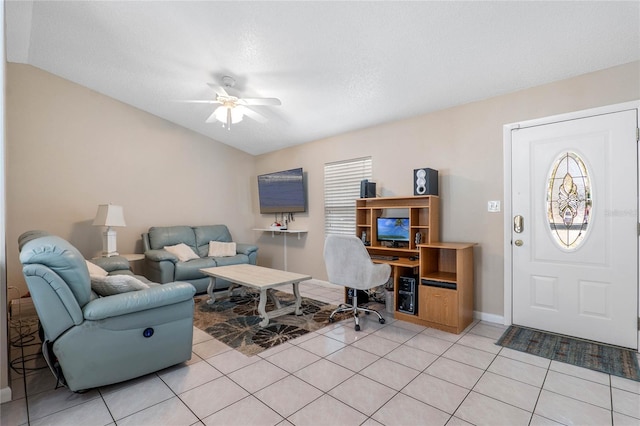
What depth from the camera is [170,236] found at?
4957 mm

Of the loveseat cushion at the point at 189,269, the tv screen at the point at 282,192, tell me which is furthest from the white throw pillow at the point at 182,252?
the tv screen at the point at 282,192

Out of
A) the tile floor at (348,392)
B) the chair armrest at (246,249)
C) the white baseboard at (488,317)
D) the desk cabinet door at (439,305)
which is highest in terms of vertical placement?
the chair armrest at (246,249)

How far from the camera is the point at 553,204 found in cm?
295

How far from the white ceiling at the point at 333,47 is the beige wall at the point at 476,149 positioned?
14 cm

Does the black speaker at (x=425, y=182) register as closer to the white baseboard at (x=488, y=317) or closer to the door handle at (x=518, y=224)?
the door handle at (x=518, y=224)

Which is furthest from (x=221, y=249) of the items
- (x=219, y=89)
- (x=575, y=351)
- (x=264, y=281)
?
(x=575, y=351)

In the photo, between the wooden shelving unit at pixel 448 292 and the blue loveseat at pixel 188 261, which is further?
the blue loveseat at pixel 188 261

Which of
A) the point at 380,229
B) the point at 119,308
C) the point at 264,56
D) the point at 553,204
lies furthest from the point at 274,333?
the point at 553,204

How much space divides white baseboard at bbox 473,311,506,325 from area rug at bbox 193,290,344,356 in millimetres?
1508

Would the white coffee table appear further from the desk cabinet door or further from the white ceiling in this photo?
the white ceiling

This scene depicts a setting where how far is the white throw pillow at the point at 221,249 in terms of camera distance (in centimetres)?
505

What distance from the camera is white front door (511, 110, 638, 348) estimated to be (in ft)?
8.49

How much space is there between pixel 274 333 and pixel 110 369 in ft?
4.58

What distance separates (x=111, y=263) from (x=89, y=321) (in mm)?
2183
